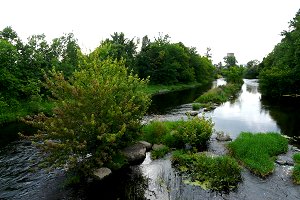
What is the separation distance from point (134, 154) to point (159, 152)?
7.25 ft

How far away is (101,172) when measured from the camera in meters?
17.2

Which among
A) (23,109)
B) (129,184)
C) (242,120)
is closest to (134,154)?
(129,184)

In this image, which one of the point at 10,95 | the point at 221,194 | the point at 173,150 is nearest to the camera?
the point at 221,194

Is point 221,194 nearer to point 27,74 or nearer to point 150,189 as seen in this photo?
point 150,189

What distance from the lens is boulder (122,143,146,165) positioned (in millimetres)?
19734

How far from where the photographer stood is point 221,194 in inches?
603

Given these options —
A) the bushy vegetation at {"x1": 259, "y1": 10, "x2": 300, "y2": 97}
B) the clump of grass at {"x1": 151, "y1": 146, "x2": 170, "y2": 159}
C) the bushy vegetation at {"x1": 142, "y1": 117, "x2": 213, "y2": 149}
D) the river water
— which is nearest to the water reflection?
the bushy vegetation at {"x1": 142, "y1": 117, "x2": 213, "y2": 149}

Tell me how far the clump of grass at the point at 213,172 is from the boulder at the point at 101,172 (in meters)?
4.84

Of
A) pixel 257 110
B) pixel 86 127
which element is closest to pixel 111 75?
pixel 86 127

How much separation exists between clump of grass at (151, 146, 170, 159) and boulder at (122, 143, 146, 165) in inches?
30.5

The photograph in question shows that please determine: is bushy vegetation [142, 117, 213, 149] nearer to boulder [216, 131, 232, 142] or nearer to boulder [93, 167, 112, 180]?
boulder [216, 131, 232, 142]

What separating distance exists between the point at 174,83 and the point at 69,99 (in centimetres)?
7296

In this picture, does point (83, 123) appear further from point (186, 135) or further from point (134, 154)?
point (186, 135)

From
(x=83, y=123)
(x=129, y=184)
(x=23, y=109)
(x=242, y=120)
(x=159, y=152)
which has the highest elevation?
(x=83, y=123)
